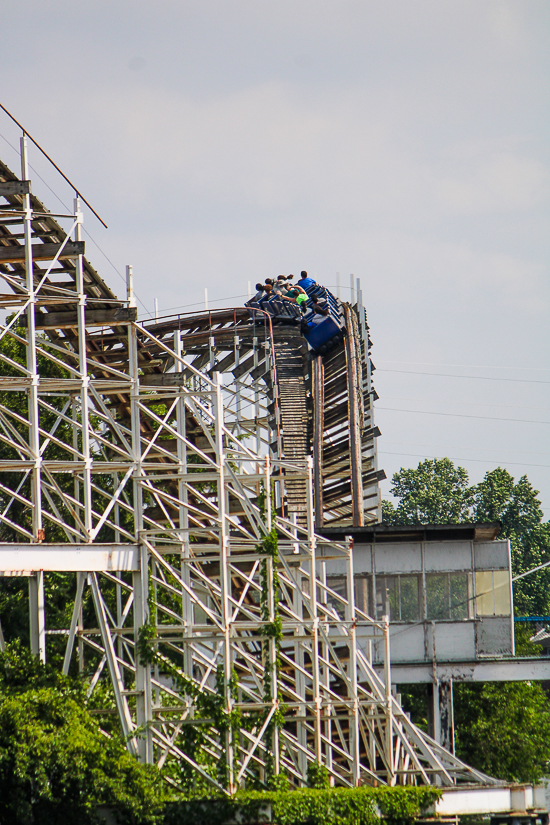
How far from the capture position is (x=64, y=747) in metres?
15.5

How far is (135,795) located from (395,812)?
4961mm

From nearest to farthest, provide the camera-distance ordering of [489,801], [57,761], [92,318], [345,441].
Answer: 1. [57,761]
2. [489,801]
3. [92,318]
4. [345,441]

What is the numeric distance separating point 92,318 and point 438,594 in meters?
11.0

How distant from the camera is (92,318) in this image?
20.6 meters

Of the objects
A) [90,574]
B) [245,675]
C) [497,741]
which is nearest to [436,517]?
[497,741]

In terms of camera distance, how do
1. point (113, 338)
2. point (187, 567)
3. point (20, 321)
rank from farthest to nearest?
point (20, 321) < point (113, 338) < point (187, 567)

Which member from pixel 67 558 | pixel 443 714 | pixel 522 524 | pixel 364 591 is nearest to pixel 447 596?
pixel 364 591

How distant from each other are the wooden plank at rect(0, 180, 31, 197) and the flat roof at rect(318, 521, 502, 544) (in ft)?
34.7

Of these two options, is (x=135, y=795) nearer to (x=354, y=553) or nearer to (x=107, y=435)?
(x=354, y=553)

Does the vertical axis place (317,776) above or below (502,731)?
above

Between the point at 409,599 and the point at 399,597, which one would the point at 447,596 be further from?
the point at 399,597

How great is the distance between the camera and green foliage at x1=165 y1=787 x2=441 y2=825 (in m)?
17.0

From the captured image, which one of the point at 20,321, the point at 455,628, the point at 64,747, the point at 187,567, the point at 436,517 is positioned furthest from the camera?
the point at 436,517

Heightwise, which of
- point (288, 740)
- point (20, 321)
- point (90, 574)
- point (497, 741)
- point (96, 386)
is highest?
point (20, 321)
